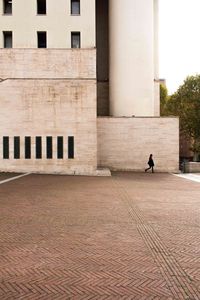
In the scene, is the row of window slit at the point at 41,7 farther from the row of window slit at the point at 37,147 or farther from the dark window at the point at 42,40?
the row of window slit at the point at 37,147

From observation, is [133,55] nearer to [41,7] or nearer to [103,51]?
[103,51]

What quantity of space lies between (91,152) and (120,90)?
9979 mm

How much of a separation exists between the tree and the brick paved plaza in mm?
34258

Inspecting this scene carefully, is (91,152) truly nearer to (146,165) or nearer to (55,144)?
(55,144)

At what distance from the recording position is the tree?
44.3m

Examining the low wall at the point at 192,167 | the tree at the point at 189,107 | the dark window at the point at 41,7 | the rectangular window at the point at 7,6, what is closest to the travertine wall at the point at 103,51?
the dark window at the point at 41,7

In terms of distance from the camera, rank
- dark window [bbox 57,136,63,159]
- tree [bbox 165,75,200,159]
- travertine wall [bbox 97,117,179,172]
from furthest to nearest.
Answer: tree [bbox 165,75,200,159] < travertine wall [bbox 97,117,179,172] < dark window [bbox 57,136,63,159]

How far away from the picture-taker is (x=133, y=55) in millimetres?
32188

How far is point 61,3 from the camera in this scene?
29.3 metres

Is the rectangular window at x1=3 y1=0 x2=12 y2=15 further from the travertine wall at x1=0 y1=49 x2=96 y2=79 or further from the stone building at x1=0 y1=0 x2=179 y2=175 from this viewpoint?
the travertine wall at x1=0 y1=49 x2=96 y2=79

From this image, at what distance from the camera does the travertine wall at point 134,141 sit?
29734mm

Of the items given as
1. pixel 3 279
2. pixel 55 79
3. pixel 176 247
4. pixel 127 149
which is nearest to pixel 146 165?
pixel 127 149

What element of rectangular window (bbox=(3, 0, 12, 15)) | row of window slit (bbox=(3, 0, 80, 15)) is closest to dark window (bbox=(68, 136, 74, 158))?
row of window slit (bbox=(3, 0, 80, 15))

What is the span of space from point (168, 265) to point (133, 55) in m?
29.1
